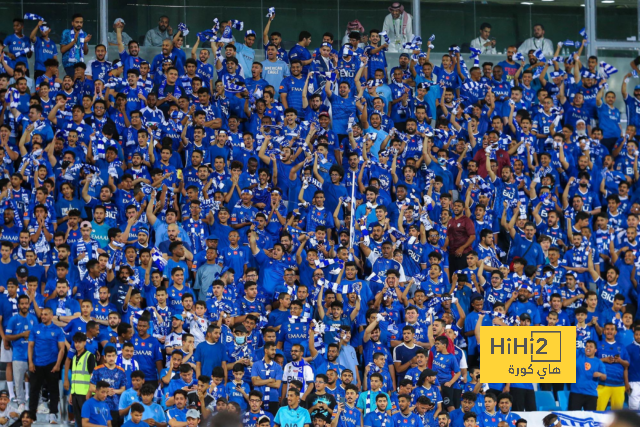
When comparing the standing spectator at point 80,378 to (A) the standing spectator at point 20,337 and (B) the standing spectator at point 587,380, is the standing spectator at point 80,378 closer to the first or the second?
(A) the standing spectator at point 20,337

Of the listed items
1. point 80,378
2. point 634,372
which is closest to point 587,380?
point 634,372

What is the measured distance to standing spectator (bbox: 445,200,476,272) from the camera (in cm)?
1775

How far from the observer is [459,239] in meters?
17.8

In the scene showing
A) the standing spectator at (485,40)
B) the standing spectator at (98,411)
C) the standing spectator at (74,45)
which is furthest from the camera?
the standing spectator at (485,40)

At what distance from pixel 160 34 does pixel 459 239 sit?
299 inches

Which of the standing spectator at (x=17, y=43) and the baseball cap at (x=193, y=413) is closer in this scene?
the baseball cap at (x=193, y=413)

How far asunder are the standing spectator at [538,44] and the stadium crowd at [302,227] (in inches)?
19.3

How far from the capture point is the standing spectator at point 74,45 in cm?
1973

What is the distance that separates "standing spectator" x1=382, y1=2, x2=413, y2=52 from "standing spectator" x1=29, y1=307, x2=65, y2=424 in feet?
35.1

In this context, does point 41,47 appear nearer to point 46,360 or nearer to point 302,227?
point 302,227

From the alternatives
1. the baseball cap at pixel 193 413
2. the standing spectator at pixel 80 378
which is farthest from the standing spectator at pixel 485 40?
the standing spectator at pixel 80 378

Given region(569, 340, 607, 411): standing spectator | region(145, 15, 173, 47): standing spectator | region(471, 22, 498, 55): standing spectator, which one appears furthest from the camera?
region(471, 22, 498, 55): standing spectator

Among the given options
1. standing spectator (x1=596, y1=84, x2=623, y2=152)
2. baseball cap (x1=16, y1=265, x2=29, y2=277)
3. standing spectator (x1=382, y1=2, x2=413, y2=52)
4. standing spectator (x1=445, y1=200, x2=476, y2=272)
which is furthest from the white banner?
standing spectator (x1=382, y1=2, x2=413, y2=52)

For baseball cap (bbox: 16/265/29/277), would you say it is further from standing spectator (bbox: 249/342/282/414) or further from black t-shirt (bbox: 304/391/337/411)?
black t-shirt (bbox: 304/391/337/411)
